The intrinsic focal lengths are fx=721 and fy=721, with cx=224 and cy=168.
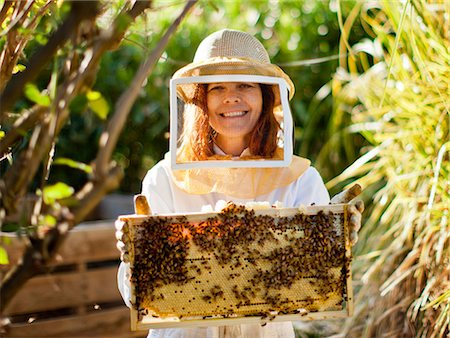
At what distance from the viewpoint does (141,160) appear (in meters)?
5.05

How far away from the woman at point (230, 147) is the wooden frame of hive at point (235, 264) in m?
0.25

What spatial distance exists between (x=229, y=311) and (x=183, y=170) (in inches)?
18.6

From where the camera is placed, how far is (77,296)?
357 cm

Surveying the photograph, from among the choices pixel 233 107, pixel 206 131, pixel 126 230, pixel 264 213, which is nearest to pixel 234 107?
pixel 233 107

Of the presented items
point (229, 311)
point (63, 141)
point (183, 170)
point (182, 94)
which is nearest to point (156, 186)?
point (183, 170)

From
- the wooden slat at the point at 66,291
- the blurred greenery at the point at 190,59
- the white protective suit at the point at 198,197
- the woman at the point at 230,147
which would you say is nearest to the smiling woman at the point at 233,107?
the woman at the point at 230,147

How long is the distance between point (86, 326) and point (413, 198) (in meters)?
1.77

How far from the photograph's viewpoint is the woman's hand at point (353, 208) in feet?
5.79

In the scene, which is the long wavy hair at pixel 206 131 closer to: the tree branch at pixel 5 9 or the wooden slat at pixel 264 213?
the wooden slat at pixel 264 213

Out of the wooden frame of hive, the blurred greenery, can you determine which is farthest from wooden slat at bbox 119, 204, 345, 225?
the blurred greenery

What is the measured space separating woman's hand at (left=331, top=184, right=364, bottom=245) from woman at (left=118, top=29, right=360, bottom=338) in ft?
0.88

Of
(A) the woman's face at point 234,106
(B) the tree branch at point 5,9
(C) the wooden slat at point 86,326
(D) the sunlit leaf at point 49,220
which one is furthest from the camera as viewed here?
(C) the wooden slat at point 86,326

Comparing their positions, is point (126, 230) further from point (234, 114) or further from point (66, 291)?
point (66, 291)

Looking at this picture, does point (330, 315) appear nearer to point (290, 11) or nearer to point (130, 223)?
point (130, 223)
